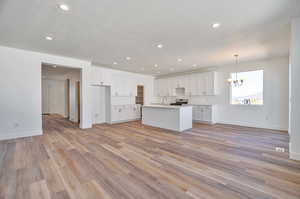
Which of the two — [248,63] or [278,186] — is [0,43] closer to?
[278,186]

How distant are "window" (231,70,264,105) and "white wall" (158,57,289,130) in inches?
7.8

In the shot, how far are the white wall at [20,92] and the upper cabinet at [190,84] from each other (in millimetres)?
5719

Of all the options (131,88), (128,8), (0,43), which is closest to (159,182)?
(128,8)

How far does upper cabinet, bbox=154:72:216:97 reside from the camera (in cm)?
643

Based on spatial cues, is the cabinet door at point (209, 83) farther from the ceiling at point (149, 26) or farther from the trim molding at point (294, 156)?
the trim molding at point (294, 156)

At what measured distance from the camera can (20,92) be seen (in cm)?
411

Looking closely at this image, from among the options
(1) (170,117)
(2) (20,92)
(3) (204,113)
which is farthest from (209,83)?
(2) (20,92)

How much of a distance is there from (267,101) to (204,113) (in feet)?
7.77

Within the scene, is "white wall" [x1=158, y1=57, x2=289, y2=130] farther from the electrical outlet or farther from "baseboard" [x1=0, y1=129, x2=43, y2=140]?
"baseboard" [x1=0, y1=129, x2=43, y2=140]

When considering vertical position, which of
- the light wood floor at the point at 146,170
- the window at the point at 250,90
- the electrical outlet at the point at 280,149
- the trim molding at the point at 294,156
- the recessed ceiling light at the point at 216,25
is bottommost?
the light wood floor at the point at 146,170

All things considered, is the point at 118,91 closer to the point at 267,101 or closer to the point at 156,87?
the point at 156,87

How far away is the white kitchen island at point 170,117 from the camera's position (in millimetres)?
4832

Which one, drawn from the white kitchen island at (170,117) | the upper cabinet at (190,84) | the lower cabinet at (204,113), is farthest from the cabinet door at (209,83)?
the white kitchen island at (170,117)

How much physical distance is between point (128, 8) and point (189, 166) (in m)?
2.89
